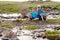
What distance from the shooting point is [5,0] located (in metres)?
58.3

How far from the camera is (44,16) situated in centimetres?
2864

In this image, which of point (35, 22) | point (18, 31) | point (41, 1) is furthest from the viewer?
point (41, 1)

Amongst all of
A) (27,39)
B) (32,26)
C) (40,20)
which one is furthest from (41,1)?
(27,39)

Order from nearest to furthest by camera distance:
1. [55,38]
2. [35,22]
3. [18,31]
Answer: [55,38]
[18,31]
[35,22]

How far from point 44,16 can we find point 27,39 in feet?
27.8

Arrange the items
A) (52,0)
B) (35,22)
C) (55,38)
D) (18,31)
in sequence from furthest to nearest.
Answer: (52,0)
(35,22)
(18,31)
(55,38)

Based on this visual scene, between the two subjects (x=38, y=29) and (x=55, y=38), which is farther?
(x=38, y=29)

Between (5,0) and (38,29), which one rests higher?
(38,29)

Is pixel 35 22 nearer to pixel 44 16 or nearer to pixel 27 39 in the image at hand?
pixel 44 16

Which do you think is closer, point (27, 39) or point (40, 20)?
point (27, 39)

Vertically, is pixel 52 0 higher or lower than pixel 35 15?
lower

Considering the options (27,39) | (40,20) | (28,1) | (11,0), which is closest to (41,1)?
(28,1)

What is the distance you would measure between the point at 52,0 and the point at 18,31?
3453 centimetres

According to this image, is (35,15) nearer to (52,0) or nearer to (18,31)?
(18,31)
